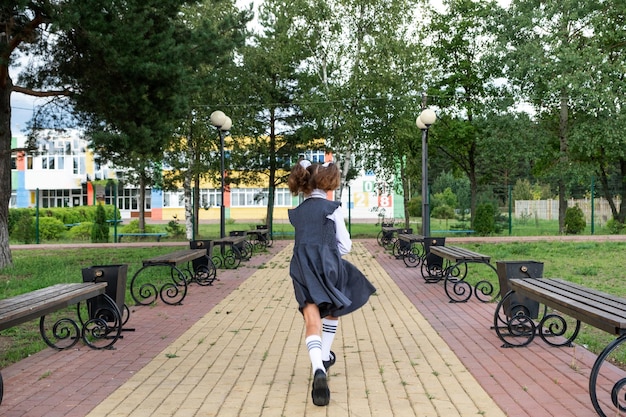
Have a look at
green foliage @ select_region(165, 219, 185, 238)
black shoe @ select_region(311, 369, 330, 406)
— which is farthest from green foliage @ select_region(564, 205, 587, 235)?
black shoe @ select_region(311, 369, 330, 406)

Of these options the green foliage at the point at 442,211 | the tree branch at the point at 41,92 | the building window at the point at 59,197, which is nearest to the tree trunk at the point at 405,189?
the green foliage at the point at 442,211

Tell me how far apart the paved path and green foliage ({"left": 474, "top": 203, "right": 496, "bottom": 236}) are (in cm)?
1665

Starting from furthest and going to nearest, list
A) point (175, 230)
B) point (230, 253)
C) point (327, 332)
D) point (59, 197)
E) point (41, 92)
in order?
point (59, 197), point (175, 230), point (230, 253), point (41, 92), point (327, 332)

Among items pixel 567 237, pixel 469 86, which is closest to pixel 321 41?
pixel 469 86

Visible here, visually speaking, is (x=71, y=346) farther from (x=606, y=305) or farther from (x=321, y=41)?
(x=321, y=41)

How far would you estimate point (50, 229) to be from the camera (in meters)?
26.2

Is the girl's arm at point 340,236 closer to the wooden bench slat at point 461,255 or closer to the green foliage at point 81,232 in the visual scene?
the wooden bench slat at point 461,255

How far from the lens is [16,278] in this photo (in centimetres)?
1245

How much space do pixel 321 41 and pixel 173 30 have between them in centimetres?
1360

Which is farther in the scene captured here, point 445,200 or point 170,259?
point 445,200

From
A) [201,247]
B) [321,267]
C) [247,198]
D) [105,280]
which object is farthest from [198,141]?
[247,198]

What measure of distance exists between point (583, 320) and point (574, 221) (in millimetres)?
22146

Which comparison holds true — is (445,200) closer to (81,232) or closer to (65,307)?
(81,232)

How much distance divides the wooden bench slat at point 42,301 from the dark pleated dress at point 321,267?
6.33 ft
